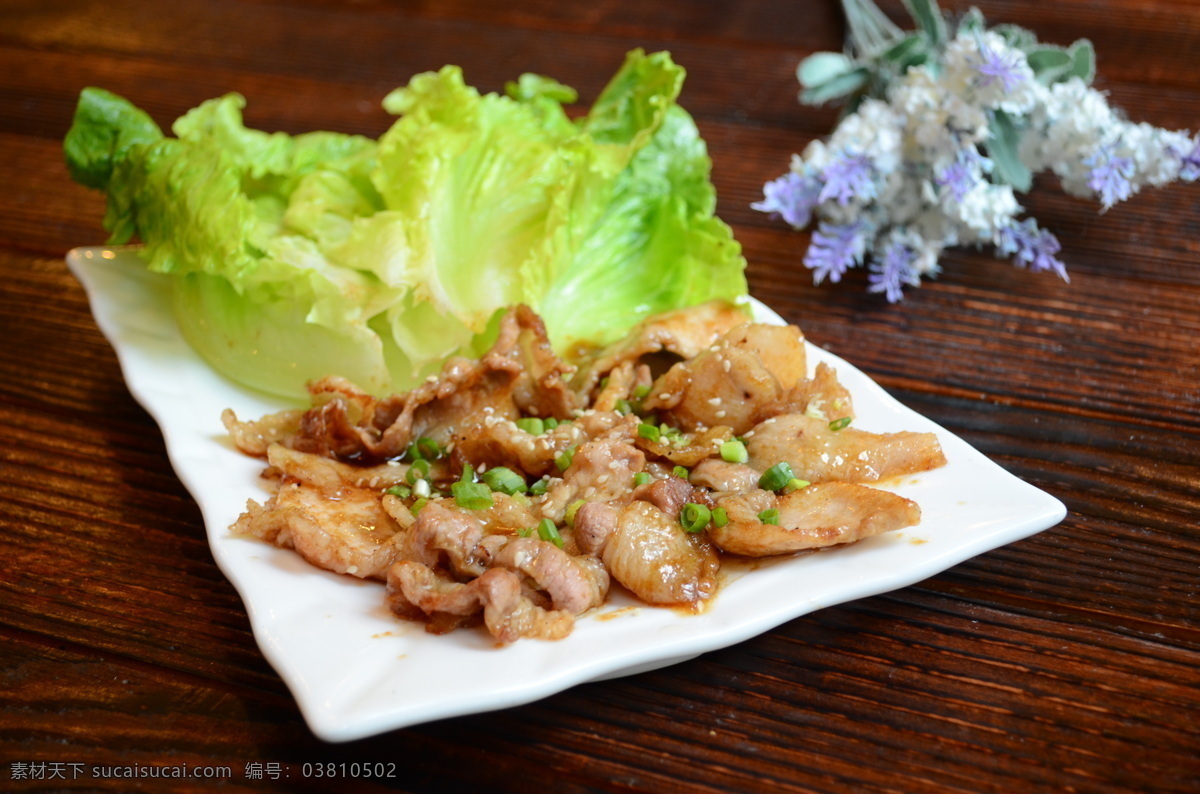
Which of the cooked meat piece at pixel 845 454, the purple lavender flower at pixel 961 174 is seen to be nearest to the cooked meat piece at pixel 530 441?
the cooked meat piece at pixel 845 454

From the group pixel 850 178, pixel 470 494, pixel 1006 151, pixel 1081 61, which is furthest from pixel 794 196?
pixel 470 494

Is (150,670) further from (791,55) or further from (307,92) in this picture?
(791,55)

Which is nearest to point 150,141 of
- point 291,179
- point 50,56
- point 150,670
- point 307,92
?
point 291,179

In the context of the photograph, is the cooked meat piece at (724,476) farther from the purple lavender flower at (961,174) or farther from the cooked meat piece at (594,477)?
the purple lavender flower at (961,174)

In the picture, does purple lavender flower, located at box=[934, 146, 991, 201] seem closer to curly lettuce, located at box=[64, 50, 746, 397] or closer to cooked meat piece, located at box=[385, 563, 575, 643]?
curly lettuce, located at box=[64, 50, 746, 397]

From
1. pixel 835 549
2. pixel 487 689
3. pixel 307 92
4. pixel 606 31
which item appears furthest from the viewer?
pixel 606 31
